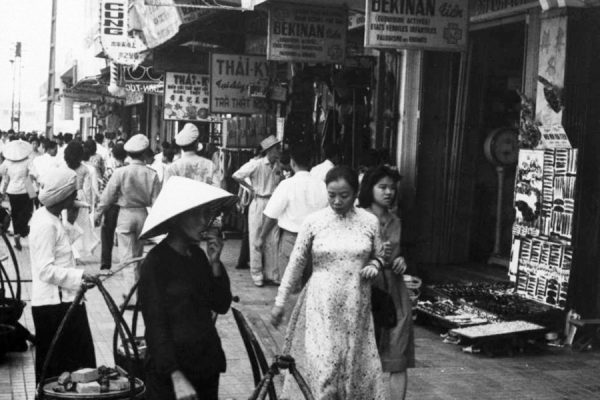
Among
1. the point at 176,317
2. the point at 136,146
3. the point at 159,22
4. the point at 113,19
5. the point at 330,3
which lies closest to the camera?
the point at 176,317

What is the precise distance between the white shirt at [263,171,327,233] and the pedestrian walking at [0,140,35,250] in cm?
691

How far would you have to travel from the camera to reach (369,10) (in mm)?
9703

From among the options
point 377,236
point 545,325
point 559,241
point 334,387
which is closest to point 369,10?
point 559,241

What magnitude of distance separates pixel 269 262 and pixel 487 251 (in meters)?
2.88

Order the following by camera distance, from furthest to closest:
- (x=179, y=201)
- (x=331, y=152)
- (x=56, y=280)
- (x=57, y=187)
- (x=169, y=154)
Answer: (x=169, y=154)
(x=331, y=152)
(x=57, y=187)
(x=56, y=280)
(x=179, y=201)

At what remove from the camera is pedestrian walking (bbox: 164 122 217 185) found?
11.9m

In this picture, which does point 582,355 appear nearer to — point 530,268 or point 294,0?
point 530,268

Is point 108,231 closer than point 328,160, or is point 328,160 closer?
point 328,160

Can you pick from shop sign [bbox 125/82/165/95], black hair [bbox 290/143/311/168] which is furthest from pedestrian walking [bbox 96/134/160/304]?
shop sign [bbox 125/82/165/95]

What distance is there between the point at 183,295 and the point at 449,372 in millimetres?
4320

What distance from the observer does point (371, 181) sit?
6.26 metres

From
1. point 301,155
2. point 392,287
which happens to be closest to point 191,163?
point 301,155

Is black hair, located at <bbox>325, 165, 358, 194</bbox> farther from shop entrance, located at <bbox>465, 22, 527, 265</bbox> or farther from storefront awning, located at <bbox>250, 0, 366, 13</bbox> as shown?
storefront awning, located at <bbox>250, 0, 366, 13</bbox>

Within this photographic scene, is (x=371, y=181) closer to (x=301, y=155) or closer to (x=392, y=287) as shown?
(x=392, y=287)
